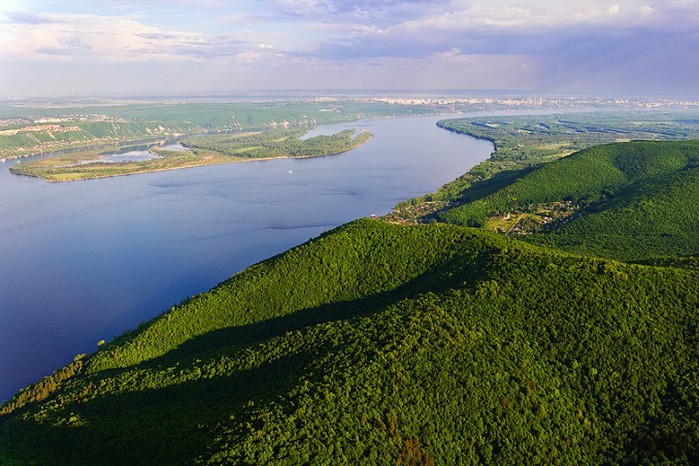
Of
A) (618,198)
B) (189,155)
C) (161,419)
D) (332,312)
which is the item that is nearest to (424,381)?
(161,419)

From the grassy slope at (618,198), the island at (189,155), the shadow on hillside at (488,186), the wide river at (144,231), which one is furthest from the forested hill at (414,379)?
the island at (189,155)

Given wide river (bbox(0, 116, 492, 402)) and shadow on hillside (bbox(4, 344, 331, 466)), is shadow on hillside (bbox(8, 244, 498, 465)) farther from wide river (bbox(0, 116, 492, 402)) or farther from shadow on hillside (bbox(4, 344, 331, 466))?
wide river (bbox(0, 116, 492, 402))

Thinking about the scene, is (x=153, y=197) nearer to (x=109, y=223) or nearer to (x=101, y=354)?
(x=109, y=223)

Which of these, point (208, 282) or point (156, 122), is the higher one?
point (156, 122)

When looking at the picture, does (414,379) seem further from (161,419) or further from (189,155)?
(189,155)

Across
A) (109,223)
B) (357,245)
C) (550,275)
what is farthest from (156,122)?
(550,275)

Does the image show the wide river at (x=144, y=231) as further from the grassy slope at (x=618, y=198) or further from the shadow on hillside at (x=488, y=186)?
the grassy slope at (x=618, y=198)
